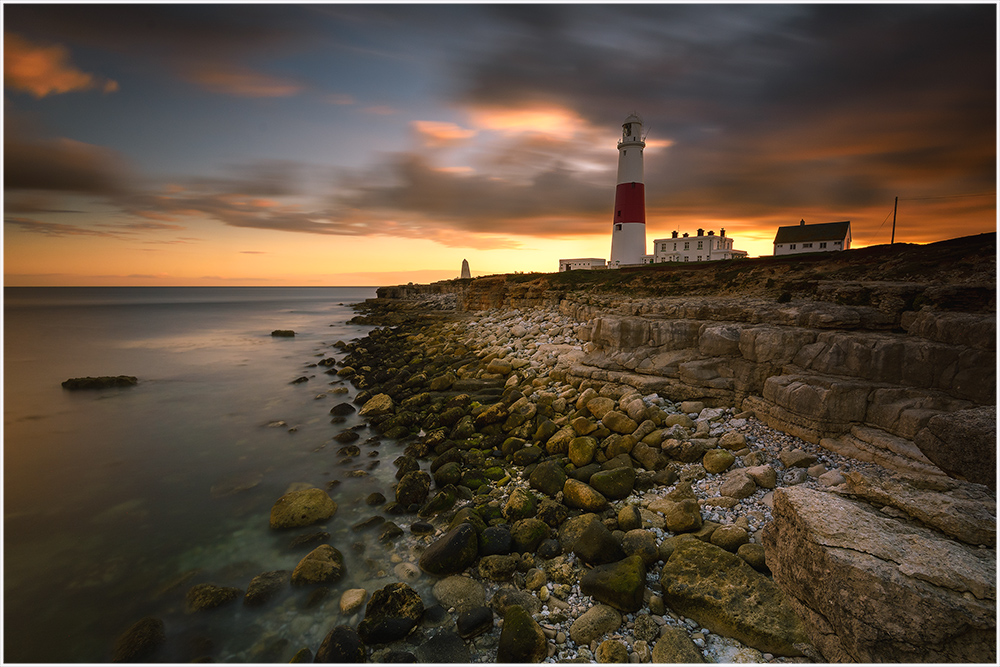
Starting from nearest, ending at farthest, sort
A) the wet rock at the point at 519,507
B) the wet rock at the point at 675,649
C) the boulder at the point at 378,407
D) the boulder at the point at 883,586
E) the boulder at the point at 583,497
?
the boulder at the point at 883,586 < the wet rock at the point at 675,649 < the boulder at the point at 583,497 < the wet rock at the point at 519,507 < the boulder at the point at 378,407

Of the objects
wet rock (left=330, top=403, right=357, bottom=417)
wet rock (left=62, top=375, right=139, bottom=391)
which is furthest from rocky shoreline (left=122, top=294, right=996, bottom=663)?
wet rock (left=62, top=375, right=139, bottom=391)

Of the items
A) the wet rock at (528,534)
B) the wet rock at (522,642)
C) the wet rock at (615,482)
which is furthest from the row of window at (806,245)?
the wet rock at (522,642)

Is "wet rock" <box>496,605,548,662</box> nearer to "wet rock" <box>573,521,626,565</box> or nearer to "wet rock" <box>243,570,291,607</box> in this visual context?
"wet rock" <box>573,521,626,565</box>

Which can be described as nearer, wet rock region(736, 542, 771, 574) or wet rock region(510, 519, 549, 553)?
wet rock region(736, 542, 771, 574)

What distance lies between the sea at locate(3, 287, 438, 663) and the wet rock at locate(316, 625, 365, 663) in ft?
1.85

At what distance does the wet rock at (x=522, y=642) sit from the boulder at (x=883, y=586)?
9.80 ft

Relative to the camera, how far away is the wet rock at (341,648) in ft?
16.9

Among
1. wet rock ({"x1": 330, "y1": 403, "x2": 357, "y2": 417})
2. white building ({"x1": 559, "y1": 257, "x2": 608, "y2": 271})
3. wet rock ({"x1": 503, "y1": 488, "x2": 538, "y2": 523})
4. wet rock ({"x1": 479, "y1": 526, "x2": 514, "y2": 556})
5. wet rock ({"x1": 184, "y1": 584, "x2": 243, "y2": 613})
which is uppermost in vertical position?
white building ({"x1": 559, "y1": 257, "x2": 608, "y2": 271})

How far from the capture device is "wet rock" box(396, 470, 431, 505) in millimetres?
8477

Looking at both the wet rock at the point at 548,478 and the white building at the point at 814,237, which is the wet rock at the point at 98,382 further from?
the white building at the point at 814,237

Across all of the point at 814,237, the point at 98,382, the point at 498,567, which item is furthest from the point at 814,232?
the point at 98,382

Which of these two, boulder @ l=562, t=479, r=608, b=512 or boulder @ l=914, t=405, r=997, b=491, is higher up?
boulder @ l=914, t=405, r=997, b=491

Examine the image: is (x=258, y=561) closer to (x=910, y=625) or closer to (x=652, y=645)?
(x=652, y=645)

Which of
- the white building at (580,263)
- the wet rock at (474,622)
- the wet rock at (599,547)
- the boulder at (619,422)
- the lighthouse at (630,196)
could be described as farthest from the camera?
the white building at (580,263)
